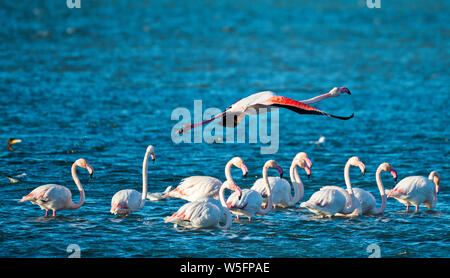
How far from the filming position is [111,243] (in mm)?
11250

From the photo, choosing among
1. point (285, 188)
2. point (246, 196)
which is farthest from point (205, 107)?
point (246, 196)

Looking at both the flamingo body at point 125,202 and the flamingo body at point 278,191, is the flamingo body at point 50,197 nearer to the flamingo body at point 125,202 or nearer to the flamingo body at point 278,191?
the flamingo body at point 125,202

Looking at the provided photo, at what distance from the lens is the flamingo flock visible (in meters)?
11.9

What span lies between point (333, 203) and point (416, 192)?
1.60 metres

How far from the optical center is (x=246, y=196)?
12.5 metres

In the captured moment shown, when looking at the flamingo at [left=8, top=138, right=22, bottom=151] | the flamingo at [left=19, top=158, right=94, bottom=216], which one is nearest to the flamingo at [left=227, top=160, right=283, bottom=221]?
the flamingo at [left=19, top=158, right=94, bottom=216]

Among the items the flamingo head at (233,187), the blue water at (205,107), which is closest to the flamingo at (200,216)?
the blue water at (205,107)

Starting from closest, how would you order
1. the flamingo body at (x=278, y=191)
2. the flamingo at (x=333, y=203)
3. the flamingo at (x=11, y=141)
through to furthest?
1. the flamingo at (x=333, y=203)
2. the flamingo body at (x=278, y=191)
3. the flamingo at (x=11, y=141)

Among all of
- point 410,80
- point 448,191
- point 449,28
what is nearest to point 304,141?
point 448,191

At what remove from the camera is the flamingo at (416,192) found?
517 inches

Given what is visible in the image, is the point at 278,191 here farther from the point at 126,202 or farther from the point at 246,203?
the point at 126,202

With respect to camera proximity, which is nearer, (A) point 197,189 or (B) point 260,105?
(B) point 260,105

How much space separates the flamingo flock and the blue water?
0.22 m

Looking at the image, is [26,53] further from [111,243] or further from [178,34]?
[111,243]
